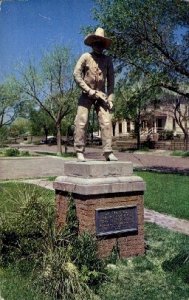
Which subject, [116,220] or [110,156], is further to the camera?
[110,156]

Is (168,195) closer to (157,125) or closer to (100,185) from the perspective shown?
(100,185)

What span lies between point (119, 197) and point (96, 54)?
2.36 meters

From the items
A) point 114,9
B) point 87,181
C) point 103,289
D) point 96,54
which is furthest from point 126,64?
point 103,289

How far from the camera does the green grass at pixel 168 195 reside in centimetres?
1167

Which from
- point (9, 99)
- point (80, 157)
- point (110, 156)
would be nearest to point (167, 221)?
point (110, 156)

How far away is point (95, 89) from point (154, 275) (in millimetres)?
3124

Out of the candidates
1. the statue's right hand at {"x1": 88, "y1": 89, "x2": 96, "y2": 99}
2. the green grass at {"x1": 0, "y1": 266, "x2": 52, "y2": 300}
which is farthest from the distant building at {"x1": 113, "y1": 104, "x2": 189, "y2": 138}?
the green grass at {"x1": 0, "y1": 266, "x2": 52, "y2": 300}

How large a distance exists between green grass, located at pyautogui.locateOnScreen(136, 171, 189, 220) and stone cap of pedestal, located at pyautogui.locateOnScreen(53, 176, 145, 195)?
3.64 metres

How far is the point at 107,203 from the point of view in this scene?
Answer: 7297 millimetres

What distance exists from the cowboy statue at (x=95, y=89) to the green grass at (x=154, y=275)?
5.45 feet

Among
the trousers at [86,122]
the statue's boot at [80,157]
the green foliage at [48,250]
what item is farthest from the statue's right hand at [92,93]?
the green foliage at [48,250]

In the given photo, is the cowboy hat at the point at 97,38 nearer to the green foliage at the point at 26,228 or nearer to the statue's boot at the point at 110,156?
the statue's boot at the point at 110,156

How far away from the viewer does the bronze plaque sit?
282 inches

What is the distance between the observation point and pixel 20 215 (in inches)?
285
